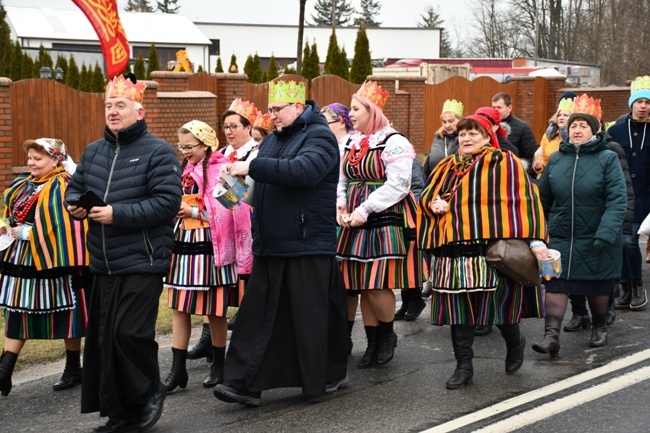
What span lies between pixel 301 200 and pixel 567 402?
6.75 ft

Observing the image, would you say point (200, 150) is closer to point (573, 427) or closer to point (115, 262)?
point (115, 262)

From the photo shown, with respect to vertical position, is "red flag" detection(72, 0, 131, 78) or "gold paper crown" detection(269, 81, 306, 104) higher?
"red flag" detection(72, 0, 131, 78)

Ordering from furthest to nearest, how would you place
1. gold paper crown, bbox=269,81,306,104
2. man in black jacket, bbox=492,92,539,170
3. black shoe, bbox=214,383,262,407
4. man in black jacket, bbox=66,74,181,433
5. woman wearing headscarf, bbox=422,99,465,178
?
1. man in black jacket, bbox=492,92,539,170
2. woman wearing headscarf, bbox=422,99,465,178
3. gold paper crown, bbox=269,81,306,104
4. black shoe, bbox=214,383,262,407
5. man in black jacket, bbox=66,74,181,433

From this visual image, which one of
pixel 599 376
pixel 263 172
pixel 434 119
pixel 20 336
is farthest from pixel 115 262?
pixel 434 119

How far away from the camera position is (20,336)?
6445mm

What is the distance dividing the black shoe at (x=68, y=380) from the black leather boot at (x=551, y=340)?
3.20 m

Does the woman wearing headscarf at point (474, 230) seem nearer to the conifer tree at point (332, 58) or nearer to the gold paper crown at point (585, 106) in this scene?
the gold paper crown at point (585, 106)

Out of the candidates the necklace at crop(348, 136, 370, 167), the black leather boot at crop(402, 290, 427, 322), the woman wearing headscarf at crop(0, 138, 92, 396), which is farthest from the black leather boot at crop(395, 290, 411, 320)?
the woman wearing headscarf at crop(0, 138, 92, 396)

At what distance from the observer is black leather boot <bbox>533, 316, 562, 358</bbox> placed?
6996mm

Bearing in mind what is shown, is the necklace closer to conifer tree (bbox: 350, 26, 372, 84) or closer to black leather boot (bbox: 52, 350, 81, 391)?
black leather boot (bbox: 52, 350, 81, 391)

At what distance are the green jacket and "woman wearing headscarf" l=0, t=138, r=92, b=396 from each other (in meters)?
3.52

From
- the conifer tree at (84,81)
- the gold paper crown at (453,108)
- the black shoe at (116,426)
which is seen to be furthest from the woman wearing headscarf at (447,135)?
the conifer tree at (84,81)

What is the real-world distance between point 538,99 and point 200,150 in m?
19.1

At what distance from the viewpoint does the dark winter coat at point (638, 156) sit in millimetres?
9227
